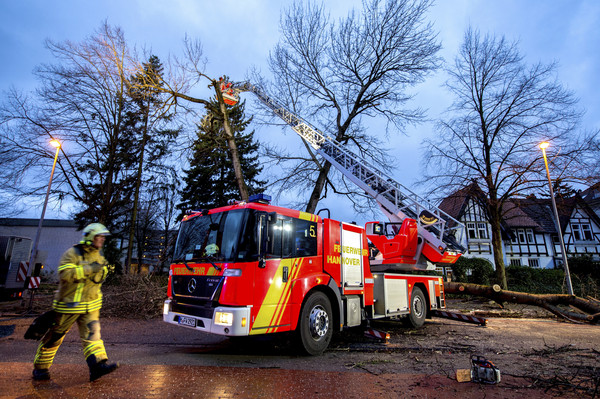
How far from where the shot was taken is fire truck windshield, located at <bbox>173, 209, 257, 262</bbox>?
4719 millimetres

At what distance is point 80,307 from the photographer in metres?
3.79

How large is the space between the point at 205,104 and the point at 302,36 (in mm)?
7037

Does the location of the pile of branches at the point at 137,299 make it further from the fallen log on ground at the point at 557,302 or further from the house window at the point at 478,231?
the house window at the point at 478,231

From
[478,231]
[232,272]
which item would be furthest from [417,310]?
[478,231]

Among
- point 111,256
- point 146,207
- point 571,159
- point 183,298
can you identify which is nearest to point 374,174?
point 183,298

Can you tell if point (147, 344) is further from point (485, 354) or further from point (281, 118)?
point (281, 118)

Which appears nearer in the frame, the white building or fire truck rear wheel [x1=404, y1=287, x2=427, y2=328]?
fire truck rear wheel [x1=404, y1=287, x2=427, y2=328]

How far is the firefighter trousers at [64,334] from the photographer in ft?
12.3

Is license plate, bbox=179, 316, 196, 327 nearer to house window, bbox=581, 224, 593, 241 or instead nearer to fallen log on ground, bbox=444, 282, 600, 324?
fallen log on ground, bbox=444, 282, 600, 324

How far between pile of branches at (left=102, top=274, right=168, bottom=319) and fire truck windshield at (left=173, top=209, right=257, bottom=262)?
5.31 metres

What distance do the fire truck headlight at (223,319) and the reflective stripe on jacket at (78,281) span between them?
1.51 m

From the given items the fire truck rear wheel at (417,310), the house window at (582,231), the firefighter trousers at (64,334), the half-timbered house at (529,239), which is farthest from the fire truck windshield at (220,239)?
the house window at (582,231)

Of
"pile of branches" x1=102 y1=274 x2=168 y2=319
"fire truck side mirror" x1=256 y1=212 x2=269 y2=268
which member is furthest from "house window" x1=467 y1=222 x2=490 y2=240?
"fire truck side mirror" x1=256 y1=212 x2=269 y2=268

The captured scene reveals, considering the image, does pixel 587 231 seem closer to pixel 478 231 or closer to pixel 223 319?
pixel 478 231
